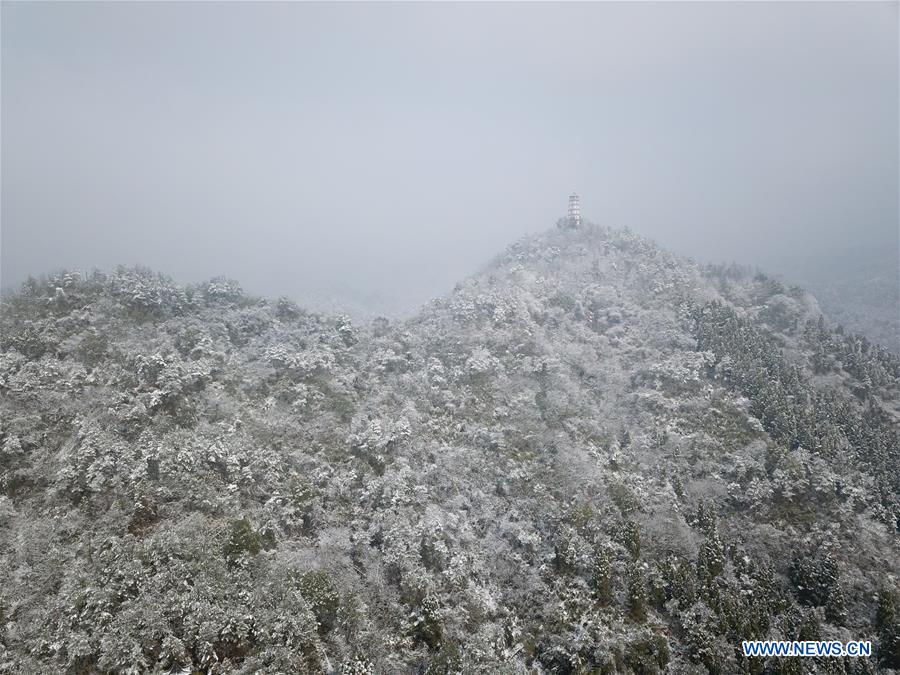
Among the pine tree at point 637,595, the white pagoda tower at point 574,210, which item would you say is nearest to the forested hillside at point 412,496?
the pine tree at point 637,595

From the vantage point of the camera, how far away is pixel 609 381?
75875 mm

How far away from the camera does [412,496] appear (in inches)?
1906

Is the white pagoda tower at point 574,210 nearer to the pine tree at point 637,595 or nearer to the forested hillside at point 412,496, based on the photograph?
the forested hillside at point 412,496

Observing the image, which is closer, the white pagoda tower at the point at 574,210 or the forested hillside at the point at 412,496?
the forested hillside at the point at 412,496

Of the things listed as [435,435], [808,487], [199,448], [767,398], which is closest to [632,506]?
[808,487]

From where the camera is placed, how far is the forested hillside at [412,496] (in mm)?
33219

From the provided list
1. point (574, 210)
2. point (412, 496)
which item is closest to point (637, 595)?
point (412, 496)

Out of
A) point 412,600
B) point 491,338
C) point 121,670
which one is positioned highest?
point 491,338

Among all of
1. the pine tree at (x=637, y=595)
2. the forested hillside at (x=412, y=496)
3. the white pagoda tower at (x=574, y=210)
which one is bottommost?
the pine tree at (x=637, y=595)

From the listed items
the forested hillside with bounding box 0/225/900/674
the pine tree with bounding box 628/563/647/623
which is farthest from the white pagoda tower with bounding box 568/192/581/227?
the pine tree with bounding box 628/563/647/623

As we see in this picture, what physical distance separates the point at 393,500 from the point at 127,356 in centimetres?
3537

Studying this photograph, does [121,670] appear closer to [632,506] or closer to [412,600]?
[412,600]

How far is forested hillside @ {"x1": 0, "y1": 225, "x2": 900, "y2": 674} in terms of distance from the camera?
33.2 m

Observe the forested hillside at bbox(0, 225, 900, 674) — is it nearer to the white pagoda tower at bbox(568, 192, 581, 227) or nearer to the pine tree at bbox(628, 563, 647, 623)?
the pine tree at bbox(628, 563, 647, 623)
